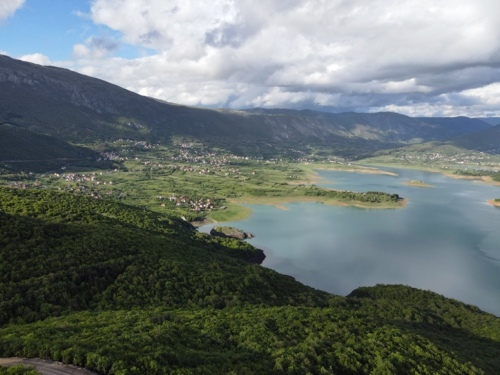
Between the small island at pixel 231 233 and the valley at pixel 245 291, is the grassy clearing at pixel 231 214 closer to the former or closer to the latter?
the valley at pixel 245 291

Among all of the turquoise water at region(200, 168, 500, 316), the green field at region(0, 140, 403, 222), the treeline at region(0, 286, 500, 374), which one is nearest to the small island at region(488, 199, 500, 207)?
the turquoise water at region(200, 168, 500, 316)

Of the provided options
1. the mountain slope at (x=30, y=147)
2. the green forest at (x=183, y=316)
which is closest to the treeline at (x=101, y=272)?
the green forest at (x=183, y=316)

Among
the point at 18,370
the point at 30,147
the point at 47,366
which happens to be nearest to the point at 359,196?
the point at 47,366

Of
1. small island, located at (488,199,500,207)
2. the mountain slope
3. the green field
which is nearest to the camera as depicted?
the green field

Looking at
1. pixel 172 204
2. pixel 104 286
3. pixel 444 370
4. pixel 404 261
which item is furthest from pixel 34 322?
pixel 172 204

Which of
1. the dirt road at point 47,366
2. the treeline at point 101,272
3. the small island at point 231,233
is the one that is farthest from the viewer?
the small island at point 231,233

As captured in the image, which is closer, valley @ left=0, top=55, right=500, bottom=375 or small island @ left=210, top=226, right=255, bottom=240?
valley @ left=0, top=55, right=500, bottom=375

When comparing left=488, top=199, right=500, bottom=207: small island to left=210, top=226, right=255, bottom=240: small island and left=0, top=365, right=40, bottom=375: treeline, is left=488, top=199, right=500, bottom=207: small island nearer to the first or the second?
left=210, top=226, right=255, bottom=240: small island
